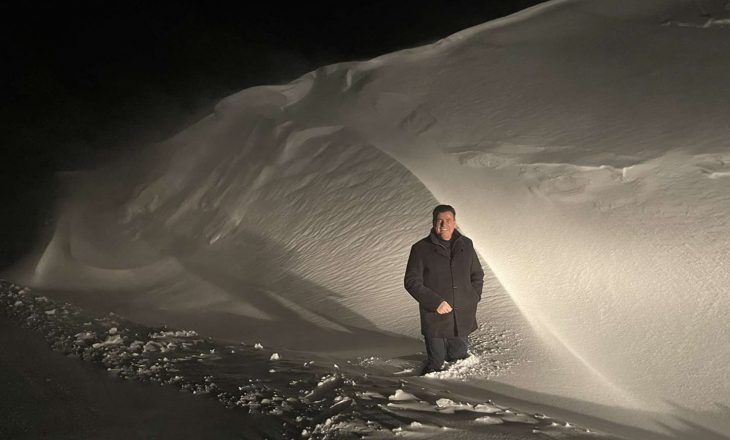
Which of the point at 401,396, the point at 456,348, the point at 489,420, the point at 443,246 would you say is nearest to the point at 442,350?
the point at 456,348

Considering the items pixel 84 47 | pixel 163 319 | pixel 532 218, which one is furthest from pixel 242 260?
pixel 84 47

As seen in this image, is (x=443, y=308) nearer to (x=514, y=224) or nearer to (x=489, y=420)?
(x=489, y=420)

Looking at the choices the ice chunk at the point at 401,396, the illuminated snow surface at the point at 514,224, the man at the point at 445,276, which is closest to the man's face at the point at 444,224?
the man at the point at 445,276

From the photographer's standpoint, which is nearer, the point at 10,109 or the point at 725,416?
the point at 725,416

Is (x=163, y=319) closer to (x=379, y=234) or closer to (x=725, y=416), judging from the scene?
(x=379, y=234)

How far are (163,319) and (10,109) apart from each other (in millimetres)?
13394

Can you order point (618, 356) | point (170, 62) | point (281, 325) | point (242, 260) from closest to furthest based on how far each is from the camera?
1. point (618, 356)
2. point (281, 325)
3. point (242, 260)
4. point (170, 62)

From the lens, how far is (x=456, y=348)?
15.7 feet

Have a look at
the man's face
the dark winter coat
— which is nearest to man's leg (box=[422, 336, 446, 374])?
the dark winter coat

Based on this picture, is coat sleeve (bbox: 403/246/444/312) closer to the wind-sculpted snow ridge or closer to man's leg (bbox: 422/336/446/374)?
man's leg (bbox: 422/336/446/374)

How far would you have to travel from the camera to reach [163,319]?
21.5 feet

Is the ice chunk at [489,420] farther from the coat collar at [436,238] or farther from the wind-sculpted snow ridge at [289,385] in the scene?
the coat collar at [436,238]

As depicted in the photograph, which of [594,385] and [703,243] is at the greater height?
[703,243]

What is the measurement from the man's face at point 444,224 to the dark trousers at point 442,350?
2.17 feet
